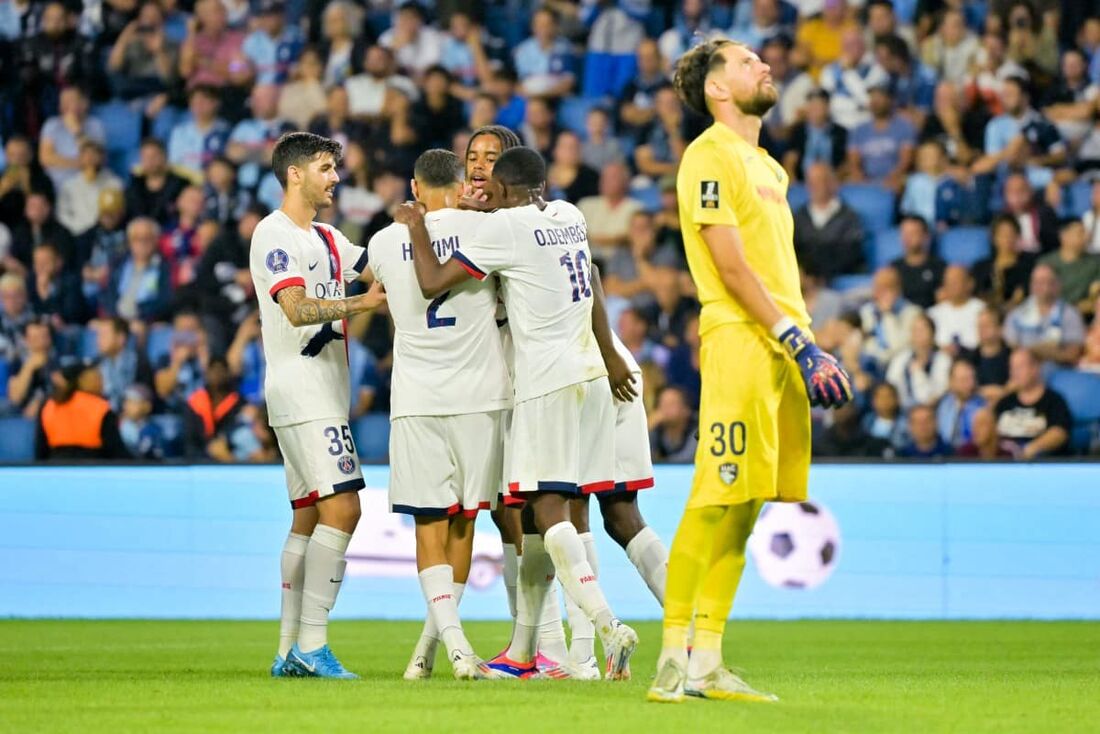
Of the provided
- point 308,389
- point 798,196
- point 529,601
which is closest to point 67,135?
point 798,196

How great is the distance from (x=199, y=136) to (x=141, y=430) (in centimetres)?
381

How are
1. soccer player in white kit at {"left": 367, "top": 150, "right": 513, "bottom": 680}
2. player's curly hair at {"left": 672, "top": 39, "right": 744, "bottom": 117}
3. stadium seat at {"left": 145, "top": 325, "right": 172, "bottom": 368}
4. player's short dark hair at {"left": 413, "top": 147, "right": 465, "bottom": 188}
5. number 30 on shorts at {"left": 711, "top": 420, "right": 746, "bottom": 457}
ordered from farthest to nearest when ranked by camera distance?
1. stadium seat at {"left": 145, "top": 325, "right": 172, "bottom": 368}
2. player's short dark hair at {"left": 413, "top": 147, "right": 465, "bottom": 188}
3. soccer player in white kit at {"left": 367, "top": 150, "right": 513, "bottom": 680}
4. player's curly hair at {"left": 672, "top": 39, "right": 744, "bottom": 117}
5. number 30 on shorts at {"left": 711, "top": 420, "right": 746, "bottom": 457}

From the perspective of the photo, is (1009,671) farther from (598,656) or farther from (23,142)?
(23,142)

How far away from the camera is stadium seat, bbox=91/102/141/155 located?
17250 mm

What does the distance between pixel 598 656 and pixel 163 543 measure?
4.31 metres

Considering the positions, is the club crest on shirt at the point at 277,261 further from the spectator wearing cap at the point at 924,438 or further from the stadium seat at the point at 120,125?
the stadium seat at the point at 120,125

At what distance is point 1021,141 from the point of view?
1526cm

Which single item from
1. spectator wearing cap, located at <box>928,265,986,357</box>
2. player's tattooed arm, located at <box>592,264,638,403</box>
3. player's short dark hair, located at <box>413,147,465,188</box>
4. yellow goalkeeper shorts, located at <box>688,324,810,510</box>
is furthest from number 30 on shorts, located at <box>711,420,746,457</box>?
spectator wearing cap, located at <box>928,265,986,357</box>

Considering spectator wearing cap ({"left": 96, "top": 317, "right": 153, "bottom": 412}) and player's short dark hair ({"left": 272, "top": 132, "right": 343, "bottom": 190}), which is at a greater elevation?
player's short dark hair ({"left": 272, "top": 132, "right": 343, "bottom": 190})

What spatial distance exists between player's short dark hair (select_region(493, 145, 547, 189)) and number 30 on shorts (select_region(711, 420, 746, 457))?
1.97 m

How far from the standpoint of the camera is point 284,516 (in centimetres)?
1242

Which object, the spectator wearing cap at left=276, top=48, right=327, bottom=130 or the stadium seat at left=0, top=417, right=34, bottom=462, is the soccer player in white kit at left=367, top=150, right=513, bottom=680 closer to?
the stadium seat at left=0, top=417, right=34, bottom=462

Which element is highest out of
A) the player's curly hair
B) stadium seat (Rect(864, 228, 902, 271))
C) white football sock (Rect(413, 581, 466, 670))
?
the player's curly hair

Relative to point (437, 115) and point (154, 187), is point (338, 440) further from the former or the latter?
point (154, 187)
